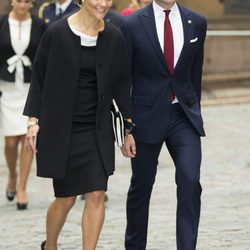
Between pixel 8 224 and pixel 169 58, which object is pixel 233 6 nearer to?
pixel 8 224

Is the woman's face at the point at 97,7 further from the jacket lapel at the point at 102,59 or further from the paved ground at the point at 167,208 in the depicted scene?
the paved ground at the point at 167,208

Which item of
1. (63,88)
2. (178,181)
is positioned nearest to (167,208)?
(178,181)

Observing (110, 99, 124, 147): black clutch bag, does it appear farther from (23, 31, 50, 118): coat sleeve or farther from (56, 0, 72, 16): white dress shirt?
(56, 0, 72, 16): white dress shirt

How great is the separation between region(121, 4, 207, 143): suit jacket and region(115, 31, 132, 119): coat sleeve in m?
0.17

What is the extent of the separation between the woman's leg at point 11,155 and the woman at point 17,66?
0.01m

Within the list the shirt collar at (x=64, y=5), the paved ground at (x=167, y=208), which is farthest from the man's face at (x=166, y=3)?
the shirt collar at (x=64, y=5)

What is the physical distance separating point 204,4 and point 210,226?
14259 mm

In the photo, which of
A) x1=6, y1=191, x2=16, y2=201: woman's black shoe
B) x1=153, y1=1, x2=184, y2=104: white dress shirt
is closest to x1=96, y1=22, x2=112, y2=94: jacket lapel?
x1=153, y1=1, x2=184, y2=104: white dress shirt

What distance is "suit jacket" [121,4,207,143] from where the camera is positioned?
6836 millimetres

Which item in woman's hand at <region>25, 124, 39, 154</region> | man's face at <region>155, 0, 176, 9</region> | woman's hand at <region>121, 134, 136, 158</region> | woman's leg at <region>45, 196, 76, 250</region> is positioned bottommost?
woman's leg at <region>45, 196, 76, 250</region>

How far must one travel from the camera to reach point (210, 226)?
845cm

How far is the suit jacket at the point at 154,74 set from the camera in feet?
22.4

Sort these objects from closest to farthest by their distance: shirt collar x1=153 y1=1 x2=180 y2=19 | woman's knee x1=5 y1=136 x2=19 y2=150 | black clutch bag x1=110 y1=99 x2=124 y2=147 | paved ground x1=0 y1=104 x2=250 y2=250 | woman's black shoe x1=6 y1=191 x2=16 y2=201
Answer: black clutch bag x1=110 y1=99 x2=124 y2=147 → shirt collar x1=153 y1=1 x2=180 y2=19 → paved ground x1=0 y1=104 x2=250 y2=250 → woman's knee x1=5 y1=136 x2=19 y2=150 → woman's black shoe x1=6 y1=191 x2=16 y2=201

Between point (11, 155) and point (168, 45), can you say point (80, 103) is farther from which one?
point (11, 155)
